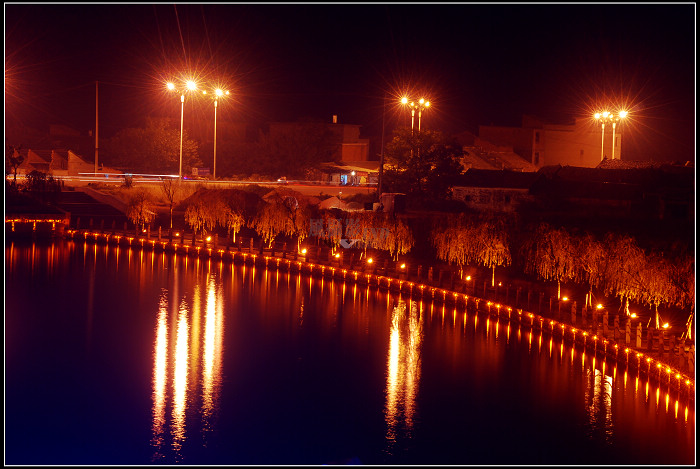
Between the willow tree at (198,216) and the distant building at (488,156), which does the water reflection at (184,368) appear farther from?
the distant building at (488,156)

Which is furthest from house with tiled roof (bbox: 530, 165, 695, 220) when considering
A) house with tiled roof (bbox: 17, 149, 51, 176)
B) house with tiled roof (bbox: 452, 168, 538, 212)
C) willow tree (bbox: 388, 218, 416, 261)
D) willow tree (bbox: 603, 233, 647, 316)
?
house with tiled roof (bbox: 17, 149, 51, 176)

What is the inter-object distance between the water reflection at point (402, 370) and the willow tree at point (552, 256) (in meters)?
4.65

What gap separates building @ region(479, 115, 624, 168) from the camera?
7388cm

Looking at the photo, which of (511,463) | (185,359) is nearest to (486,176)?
(185,359)

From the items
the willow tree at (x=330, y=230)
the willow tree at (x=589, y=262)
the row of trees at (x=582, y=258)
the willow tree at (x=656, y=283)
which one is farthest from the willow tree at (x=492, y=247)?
the willow tree at (x=330, y=230)

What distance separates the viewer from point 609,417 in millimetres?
19844

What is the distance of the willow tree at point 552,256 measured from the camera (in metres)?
29.9

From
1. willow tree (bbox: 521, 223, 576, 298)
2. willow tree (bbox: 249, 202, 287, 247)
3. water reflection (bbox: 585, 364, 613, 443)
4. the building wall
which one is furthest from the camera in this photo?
the building wall

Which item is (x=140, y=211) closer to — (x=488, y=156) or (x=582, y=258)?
(x=582, y=258)

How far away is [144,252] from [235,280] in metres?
8.09

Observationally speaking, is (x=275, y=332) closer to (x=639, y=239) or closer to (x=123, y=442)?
(x=123, y=442)

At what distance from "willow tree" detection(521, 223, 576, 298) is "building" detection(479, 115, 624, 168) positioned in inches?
1674

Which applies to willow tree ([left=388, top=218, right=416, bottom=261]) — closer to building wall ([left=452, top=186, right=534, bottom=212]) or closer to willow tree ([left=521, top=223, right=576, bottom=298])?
willow tree ([left=521, top=223, right=576, bottom=298])

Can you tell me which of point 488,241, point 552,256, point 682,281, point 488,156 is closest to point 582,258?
point 552,256
